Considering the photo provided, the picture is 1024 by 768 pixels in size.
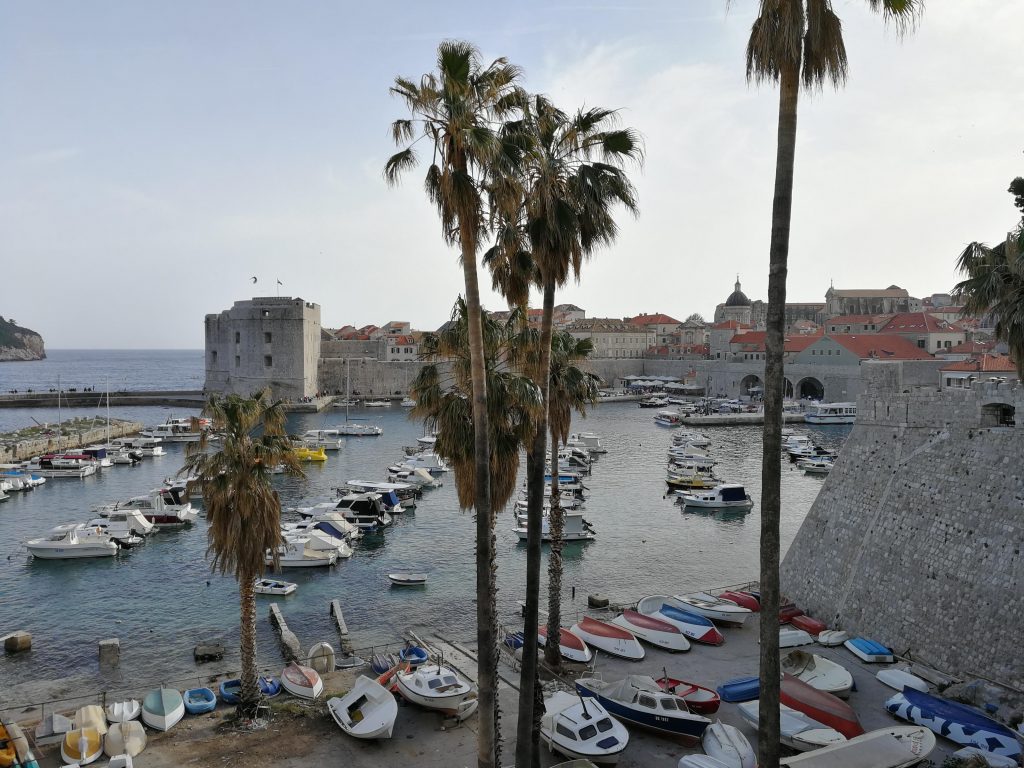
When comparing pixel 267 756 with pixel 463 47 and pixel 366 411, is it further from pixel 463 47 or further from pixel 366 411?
pixel 366 411

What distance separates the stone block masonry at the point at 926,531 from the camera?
12359 mm

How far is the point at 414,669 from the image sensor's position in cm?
1406

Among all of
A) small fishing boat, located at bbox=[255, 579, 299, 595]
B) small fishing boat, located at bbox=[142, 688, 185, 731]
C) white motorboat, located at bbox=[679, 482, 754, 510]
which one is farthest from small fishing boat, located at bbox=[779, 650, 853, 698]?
white motorboat, located at bbox=[679, 482, 754, 510]

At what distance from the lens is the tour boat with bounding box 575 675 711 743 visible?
11.7 meters

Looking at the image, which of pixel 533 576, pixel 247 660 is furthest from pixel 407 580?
pixel 533 576

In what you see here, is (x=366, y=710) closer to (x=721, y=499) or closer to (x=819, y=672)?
(x=819, y=672)

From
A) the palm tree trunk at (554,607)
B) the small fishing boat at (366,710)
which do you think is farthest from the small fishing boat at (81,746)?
the palm tree trunk at (554,607)

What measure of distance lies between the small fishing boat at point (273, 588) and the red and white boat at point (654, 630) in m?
10.2

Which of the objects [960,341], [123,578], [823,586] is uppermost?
[960,341]

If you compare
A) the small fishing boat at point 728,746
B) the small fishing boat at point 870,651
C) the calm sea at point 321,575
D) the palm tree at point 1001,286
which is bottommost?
the calm sea at point 321,575

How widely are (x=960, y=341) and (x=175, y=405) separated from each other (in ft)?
265

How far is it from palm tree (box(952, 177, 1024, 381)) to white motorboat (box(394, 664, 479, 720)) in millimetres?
10789

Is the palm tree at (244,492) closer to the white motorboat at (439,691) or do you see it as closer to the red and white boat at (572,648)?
the white motorboat at (439,691)

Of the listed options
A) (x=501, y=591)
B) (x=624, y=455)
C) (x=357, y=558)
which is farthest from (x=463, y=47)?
(x=624, y=455)
